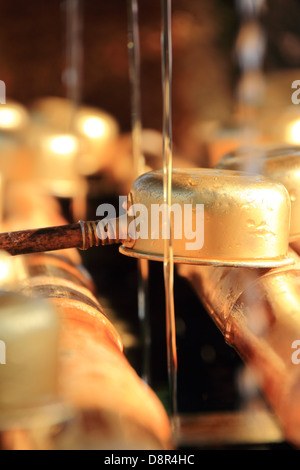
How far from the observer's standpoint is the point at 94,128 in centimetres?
177

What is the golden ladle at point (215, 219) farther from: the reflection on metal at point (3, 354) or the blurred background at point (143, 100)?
the blurred background at point (143, 100)

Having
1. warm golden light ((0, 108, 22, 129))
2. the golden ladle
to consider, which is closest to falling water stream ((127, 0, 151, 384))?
warm golden light ((0, 108, 22, 129))

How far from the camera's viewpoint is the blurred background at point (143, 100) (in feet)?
5.03

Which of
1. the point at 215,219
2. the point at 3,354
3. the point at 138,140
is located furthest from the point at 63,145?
the point at 3,354

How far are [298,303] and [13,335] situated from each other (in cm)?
40

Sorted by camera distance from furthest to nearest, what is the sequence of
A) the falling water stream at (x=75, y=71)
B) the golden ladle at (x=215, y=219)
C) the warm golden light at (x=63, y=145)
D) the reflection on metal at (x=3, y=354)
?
1. the falling water stream at (x=75, y=71)
2. the warm golden light at (x=63, y=145)
3. the golden ladle at (x=215, y=219)
4. the reflection on metal at (x=3, y=354)

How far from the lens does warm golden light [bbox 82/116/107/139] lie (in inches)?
69.0

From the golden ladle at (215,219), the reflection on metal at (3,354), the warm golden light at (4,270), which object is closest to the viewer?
the reflection on metal at (3,354)

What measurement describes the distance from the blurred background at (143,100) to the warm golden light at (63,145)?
1.4 inches

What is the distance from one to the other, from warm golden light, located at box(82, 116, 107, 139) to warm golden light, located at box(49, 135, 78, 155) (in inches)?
8.3

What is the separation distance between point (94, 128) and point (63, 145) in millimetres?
276

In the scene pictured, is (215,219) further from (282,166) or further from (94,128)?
(94,128)

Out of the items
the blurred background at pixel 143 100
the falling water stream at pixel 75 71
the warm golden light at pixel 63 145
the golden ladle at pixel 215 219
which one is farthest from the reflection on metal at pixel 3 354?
the falling water stream at pixel 75 71

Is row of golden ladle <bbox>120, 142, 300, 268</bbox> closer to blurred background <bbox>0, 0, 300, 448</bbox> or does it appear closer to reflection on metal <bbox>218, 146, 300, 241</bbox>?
reflection on metal <bbox>218, 146, 300, 241</bbox>
